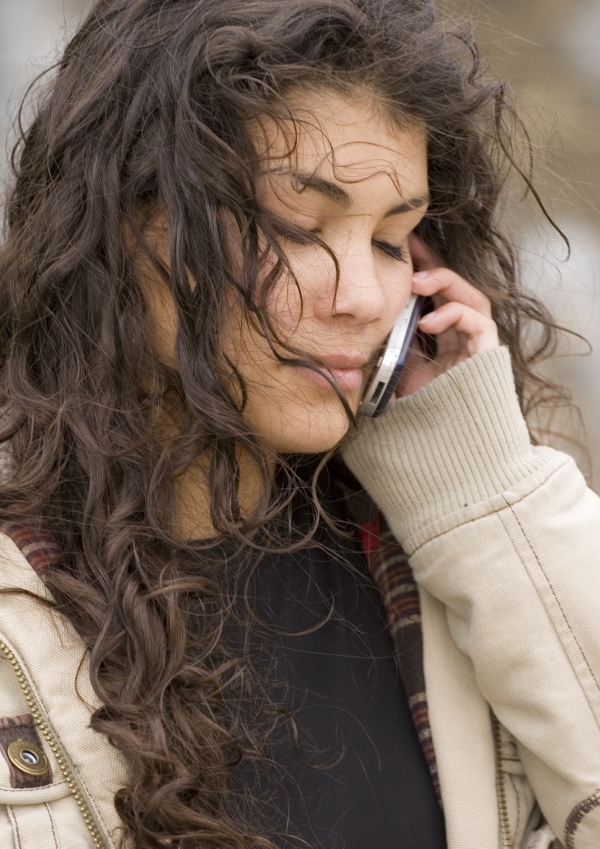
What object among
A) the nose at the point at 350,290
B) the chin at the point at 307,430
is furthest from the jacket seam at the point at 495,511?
the nose at the point at 350,290

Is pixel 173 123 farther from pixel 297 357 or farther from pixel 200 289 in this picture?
pixel 297 357

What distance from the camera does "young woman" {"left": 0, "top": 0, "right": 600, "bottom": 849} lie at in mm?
1353

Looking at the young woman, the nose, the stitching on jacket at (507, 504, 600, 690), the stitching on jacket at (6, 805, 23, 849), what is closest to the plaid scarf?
the young woman

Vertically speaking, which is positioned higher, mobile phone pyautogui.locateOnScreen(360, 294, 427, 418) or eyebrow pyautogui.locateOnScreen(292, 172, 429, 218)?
eyebrow pyautogui.locateOnScreen(292, 172, 429, 218)

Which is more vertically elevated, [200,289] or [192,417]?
[200,289]

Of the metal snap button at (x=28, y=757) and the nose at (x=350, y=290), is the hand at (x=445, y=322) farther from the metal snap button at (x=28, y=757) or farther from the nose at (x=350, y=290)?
the metal snap button at (x=28, y=757)

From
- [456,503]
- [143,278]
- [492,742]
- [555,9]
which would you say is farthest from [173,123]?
[555,9]

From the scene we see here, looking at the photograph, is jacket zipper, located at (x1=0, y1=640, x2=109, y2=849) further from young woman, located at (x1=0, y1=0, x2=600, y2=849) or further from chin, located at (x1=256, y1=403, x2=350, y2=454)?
chin, located at (x1=256, y1=403, x2=350, y2=454)

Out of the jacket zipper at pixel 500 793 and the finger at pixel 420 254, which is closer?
the jacket zipper at pixel 500 793

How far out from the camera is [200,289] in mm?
1429

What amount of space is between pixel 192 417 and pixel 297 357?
191 millimetres

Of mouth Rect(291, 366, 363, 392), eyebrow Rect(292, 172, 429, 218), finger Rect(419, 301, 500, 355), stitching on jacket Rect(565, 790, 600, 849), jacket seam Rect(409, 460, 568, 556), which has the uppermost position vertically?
eyebrow Rect(292, 172, 429, 218)

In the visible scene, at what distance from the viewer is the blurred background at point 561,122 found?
87.5 inches

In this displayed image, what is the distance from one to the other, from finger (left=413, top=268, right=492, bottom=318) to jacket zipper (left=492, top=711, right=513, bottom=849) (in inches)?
29.7
